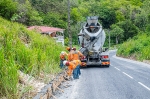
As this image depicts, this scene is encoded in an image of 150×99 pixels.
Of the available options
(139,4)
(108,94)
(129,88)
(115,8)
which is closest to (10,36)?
(108,94)

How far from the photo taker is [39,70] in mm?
9547

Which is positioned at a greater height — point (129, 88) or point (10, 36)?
point (10, 36)

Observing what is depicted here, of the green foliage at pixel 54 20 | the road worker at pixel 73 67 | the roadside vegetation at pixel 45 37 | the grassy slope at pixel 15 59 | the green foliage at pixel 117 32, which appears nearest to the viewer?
the grassy slope at pixel 15 59

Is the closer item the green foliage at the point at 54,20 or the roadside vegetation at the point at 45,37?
the roadside vegetation at the point at 45,37

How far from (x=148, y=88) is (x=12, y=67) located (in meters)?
5.50

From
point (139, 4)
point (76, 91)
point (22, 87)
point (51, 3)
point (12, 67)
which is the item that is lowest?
point (76, 91)

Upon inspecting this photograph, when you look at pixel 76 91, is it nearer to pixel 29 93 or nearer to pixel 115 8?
pixel 29 93

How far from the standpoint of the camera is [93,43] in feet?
61.3

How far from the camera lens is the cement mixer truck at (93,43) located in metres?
18.7

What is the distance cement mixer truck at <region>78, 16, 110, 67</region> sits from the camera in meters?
18.7

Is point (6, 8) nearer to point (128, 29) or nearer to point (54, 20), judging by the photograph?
point (54, 20)

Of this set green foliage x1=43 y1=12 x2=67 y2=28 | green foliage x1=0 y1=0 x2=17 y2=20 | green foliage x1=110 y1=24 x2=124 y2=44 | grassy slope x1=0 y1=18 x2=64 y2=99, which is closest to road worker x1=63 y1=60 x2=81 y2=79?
grassy slope x1=0 y1=18 x2=64 y2=99

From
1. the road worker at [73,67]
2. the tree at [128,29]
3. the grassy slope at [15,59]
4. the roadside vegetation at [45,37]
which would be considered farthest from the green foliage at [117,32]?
the road worker at [73,67]

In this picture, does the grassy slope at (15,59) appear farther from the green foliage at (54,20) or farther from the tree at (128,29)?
the tree at (128,29)
